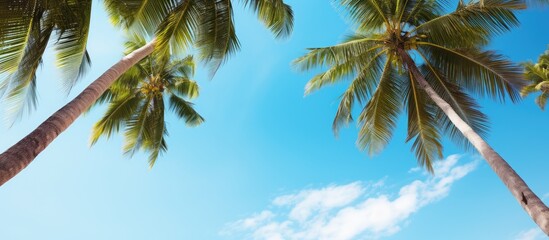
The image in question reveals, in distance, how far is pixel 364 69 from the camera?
10969 mm

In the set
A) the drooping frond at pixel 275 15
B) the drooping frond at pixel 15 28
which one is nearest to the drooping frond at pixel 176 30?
the drooping frond at pixel 275 15

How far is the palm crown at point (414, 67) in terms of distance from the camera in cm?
929

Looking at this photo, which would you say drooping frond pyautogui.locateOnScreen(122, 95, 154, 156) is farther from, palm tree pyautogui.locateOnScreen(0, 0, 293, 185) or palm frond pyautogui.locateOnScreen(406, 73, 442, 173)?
palm frond pyautogui.locateOnScreen(406, 73, 442, 173)

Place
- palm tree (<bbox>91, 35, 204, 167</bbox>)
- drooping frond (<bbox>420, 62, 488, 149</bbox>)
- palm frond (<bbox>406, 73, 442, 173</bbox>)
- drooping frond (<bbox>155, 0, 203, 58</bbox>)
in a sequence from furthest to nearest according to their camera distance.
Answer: palm tree (<bbox>91, 35, 204, 167</bbox>), palm frond (<bbox>406, 73, 442, 173</bbox>), drooping frond (<bbox>420, 62, 488, 149</bbox>), drooping frond (<bbox>155, 0, 203, 58</bbox>)

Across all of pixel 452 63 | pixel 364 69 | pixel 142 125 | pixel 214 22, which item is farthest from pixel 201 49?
pixel 452 63

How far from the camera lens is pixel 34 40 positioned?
20.2 feet

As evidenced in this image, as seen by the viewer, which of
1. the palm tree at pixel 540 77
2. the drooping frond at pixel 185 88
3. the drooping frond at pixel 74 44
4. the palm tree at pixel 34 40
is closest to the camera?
the palm tree at pixel 34 40

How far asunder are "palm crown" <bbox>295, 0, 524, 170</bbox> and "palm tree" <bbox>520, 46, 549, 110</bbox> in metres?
10.3

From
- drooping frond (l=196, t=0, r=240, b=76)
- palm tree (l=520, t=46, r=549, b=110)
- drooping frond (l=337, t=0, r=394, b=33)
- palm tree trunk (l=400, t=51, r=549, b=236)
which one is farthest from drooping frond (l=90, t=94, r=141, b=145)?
palm tree (l=520, t=46, r=549, b=110)

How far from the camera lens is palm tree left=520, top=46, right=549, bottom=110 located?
18672 millimetres

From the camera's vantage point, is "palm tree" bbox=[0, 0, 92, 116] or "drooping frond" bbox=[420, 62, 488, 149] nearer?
"palm tree" bbox=[0, 0, 92, 116]

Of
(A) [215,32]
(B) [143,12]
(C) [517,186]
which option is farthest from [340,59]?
(C) [517,186]

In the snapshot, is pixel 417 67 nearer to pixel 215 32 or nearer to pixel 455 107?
pixel 455 107

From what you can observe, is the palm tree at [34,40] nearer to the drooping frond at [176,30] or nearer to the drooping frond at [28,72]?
the drooping frond at [28,72]
